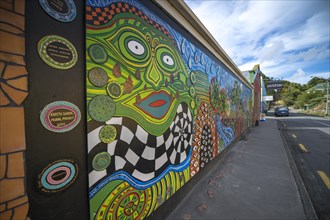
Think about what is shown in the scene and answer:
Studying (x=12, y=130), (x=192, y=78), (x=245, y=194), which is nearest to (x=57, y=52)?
(x=12, y=130)

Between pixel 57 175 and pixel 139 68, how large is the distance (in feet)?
4.33

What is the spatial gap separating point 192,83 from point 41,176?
264cm

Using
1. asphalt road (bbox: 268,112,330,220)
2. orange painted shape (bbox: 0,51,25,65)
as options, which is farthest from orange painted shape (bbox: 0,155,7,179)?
asphalt road (bbox: 268,112,330,220)

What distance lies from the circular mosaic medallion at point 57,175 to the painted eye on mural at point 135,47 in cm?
130

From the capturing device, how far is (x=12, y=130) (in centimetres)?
92

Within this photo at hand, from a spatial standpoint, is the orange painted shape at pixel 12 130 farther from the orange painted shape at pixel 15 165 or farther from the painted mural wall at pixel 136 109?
the painted mural wall at pixel 136 109

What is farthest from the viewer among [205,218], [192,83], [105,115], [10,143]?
[192,83]

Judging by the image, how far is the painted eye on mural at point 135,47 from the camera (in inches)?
68.4

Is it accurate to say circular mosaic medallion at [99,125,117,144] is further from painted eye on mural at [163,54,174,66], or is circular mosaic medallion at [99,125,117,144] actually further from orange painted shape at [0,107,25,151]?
painted eye on mural at [163,54,174,66]

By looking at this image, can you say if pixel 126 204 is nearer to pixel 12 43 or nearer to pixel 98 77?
pixel 98 77

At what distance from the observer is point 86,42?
1.29 m

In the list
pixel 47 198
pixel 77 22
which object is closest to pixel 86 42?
pixel 77 22

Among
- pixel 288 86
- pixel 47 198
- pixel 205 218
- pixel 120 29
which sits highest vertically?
pixel 288 86

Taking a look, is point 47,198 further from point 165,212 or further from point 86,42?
point 165,212
